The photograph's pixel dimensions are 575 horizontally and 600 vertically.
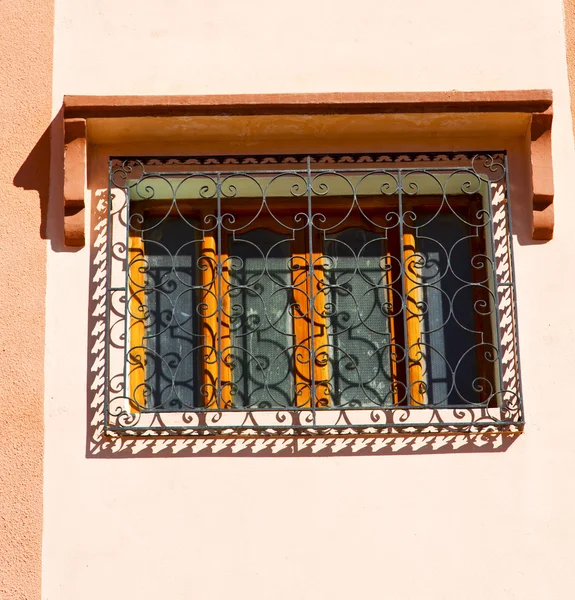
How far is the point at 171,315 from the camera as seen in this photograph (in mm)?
5852

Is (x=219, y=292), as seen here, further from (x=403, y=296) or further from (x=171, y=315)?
(x=403, y=296)

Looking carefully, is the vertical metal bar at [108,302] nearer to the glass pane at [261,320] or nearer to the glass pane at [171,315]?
the glass pane at [171,315]

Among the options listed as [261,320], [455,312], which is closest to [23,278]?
[261,320]

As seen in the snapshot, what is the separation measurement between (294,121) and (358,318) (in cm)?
98

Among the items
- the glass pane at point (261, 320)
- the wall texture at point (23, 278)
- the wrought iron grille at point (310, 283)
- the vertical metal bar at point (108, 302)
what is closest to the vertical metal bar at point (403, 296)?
the wrought iron grille at point (310, 283)

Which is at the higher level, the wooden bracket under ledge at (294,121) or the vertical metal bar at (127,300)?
the wooden bracket under ledge at (294,121)

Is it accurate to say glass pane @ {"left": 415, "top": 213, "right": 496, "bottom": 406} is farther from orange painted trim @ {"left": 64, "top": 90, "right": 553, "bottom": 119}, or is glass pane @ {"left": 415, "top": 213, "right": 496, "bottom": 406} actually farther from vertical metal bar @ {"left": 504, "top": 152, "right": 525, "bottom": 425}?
orange painted trim @ {"left": 64, "top": 90, "right": 553, "bottom": 119}

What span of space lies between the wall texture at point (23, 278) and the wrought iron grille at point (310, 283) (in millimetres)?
337

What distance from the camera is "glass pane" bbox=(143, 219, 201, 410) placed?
5773 mm

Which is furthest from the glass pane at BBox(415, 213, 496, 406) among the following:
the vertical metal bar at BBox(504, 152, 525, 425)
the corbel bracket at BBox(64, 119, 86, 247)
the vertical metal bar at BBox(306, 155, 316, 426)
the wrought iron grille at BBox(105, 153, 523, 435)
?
the corbel bracket at BBox(64, 119, 86, 247)

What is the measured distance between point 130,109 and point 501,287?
6.25 ft

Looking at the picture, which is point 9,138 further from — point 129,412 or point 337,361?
point 337,361

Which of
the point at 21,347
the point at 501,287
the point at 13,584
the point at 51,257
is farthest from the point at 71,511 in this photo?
the point at 501,287

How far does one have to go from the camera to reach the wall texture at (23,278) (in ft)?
17.6
